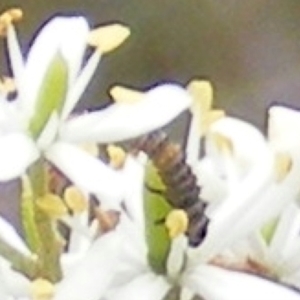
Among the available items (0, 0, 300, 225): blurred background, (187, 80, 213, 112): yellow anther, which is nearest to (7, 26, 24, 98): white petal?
(187, 80, 213, 112): yellow anther

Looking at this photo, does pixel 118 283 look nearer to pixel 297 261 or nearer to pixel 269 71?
pixel 297 261

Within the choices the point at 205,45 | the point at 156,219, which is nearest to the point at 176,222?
the point at 156,219

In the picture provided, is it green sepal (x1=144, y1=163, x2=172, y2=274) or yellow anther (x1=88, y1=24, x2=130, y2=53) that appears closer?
green sepal (x1=144, y1=163, x2=172, y2=274)

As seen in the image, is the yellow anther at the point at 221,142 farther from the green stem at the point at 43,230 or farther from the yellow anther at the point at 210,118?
the green stem at the point at 43,230

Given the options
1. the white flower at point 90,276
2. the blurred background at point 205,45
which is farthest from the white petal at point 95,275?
the blurred background at point 205,45

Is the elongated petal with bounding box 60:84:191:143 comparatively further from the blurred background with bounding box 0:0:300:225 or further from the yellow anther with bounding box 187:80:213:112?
the blurred background with bounding box 0:0:300:225

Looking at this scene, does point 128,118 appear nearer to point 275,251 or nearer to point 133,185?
point 133,185

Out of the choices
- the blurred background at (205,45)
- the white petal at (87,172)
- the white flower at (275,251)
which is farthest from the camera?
the blurred background at (205,45)
